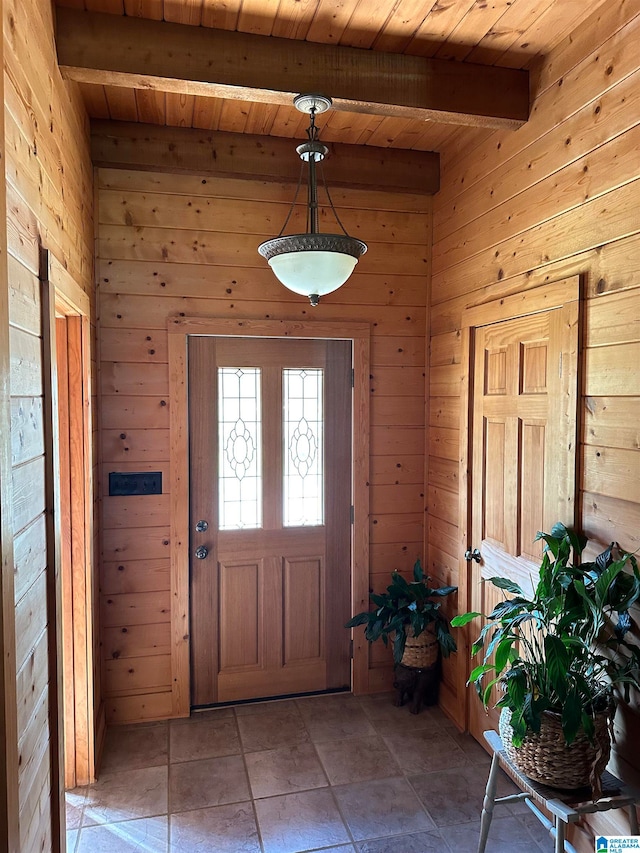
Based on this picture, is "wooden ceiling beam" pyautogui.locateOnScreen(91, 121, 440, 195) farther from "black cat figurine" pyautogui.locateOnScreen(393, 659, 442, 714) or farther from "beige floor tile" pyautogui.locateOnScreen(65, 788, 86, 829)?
"beige floor tile" pyautogui.locateOnScreen(65, 788, 86, 829)

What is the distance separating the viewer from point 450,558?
9.68 ft

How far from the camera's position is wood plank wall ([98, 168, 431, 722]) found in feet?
9.23

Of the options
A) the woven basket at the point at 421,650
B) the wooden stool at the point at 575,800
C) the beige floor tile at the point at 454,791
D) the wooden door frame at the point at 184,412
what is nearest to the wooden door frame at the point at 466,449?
the woven basket at the point at 421,650

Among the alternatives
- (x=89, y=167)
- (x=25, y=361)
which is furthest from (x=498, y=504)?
(x=89, y=167)

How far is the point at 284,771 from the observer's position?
2.52 meters

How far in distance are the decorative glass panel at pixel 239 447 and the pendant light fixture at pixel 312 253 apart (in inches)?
36.7

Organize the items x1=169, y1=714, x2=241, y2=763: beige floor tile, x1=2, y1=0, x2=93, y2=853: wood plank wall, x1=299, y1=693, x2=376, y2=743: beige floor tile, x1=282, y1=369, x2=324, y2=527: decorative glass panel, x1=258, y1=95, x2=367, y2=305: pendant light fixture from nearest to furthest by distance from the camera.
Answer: x1=2, y1=0, x2=93, y2=853: wood plank wall, x1=258, y1=95, x2=367, y2=305: pendant light fixture, x1=169, y1=714, x2=241, y2=763: beige floor tile, x1=299, y1=693, x2=376, y2=743: beige floor tile, x1=282, y1=369, x2=324, y2=527: decorative glass panel

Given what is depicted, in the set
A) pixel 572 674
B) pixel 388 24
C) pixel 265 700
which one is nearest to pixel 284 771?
pixel 265 700

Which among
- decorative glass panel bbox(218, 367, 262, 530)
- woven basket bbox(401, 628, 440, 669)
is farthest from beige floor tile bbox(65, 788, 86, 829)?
woven basket bbox(401, 628, 440, 669)

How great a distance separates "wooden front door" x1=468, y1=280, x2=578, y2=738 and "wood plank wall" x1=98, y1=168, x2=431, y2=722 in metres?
0.86

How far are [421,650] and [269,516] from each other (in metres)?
1.01

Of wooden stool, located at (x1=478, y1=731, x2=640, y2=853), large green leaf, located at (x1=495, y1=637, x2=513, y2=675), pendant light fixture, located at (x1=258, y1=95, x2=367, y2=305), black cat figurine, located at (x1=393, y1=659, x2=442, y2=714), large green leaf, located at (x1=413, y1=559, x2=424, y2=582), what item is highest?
pendant light fixture, located at (x1=258, y1=95, x2=367, y2=305)

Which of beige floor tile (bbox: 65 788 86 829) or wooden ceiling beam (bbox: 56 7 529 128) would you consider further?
beige floor tile (bbox: 65 788 86 829)

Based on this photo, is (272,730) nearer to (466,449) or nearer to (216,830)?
(216,830)
